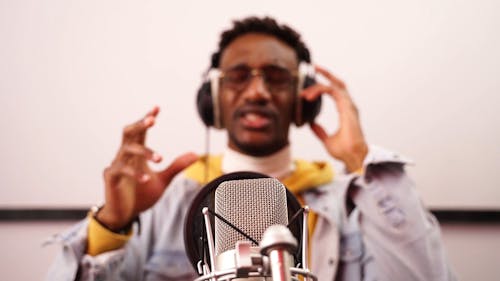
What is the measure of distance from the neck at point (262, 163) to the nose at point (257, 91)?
0.13m

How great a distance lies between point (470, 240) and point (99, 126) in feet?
2.73

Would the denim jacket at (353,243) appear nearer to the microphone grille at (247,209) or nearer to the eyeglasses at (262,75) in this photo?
the eyeglasses at (262,75)

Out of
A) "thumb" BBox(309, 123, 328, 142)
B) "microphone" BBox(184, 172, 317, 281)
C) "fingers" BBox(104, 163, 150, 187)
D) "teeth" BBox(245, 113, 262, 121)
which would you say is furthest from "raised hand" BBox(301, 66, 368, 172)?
"microphone" BBox(184, 172, 317, 281)

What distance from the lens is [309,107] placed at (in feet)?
3.95

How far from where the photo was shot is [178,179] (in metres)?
1.28

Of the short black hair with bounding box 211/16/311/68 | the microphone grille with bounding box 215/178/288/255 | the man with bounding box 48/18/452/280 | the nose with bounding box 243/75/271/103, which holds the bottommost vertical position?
the man with bounding box 48/18/452/280

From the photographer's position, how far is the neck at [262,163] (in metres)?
1.21

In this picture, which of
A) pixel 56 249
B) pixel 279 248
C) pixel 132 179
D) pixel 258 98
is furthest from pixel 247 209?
pixel 56 249

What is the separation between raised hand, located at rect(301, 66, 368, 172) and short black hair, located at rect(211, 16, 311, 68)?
0.47ft

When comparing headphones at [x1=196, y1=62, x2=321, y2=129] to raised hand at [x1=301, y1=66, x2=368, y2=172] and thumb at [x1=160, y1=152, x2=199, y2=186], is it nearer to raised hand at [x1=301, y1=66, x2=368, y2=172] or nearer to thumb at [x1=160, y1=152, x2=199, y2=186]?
raised hand at [x1=301, y1=66, x2=368, y2=172]

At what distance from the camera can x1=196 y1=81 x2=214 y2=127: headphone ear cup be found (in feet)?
3.89

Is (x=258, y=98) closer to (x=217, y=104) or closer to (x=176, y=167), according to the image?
(x=217, y=104)

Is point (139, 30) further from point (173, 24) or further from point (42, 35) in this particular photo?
point (42, 35)

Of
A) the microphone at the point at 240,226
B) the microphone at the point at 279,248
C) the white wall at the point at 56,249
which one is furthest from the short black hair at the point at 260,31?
the microphone at the point at 279,248
